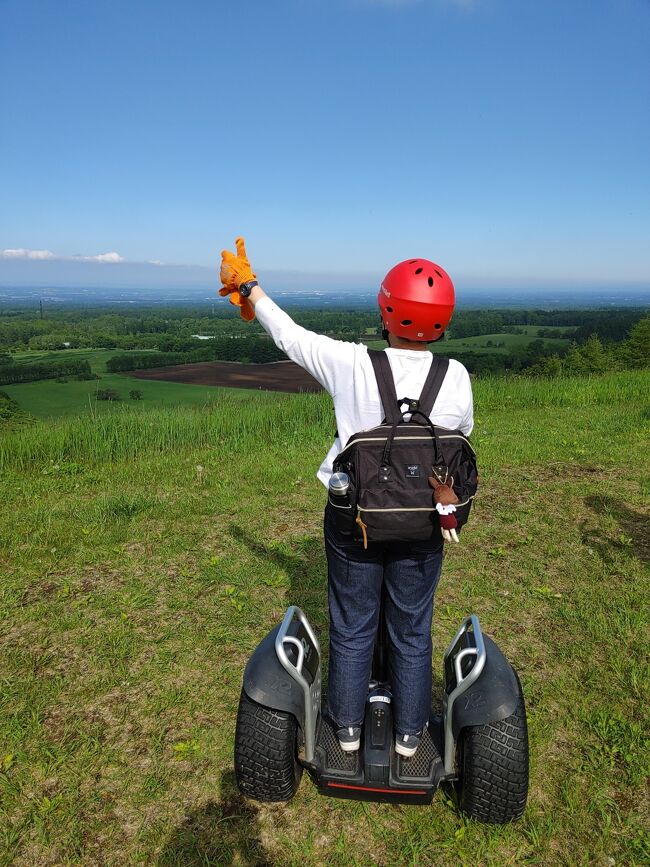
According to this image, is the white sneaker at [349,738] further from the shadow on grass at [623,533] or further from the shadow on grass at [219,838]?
the shadow on grass at [623,533]

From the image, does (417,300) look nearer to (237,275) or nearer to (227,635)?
(237,275)

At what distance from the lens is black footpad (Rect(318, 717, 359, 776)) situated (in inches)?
92.8

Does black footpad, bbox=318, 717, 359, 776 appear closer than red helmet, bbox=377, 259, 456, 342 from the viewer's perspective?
No

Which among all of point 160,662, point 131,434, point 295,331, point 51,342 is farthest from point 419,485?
point 51,342

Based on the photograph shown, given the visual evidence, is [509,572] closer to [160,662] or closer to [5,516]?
[160,662]

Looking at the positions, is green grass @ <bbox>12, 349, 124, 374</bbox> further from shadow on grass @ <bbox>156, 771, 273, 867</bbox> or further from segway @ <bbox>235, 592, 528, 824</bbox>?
segway @ <bbox>235, 592, 528, 824</bbox>

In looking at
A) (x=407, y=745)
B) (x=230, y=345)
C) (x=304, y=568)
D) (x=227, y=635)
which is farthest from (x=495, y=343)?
(x=407, y=745)

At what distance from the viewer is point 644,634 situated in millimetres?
3787

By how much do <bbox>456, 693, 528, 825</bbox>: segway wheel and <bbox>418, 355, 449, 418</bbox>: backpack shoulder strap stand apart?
133cm

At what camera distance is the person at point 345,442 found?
6.51 ft

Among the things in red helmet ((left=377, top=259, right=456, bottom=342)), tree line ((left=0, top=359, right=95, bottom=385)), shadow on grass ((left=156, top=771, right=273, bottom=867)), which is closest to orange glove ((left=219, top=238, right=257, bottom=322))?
red helmet ((left=377, top=259, right=456, bottom=342))

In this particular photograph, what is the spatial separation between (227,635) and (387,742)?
170cm

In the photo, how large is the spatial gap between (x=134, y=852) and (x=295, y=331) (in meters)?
2.28

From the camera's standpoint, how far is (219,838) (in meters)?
2.38
